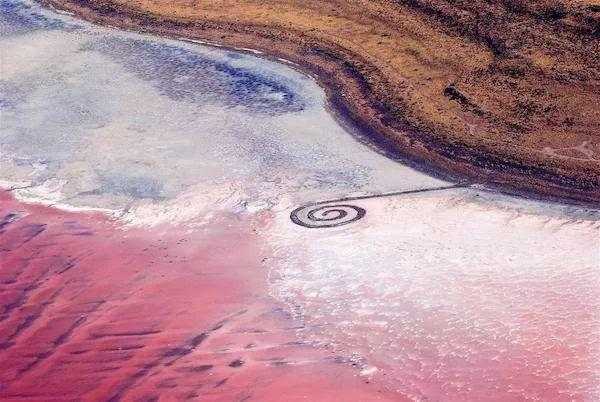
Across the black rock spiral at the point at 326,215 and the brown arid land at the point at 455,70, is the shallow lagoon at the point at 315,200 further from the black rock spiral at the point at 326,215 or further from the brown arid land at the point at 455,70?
the brown arid land at the point at 455,70

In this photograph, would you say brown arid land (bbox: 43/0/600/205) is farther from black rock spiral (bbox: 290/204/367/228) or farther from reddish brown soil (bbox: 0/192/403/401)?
reddish brown soil (bbox: 0/192/403/401)

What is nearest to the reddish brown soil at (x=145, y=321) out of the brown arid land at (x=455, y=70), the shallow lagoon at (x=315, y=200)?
the shallow lagoon at (x=315, y=200)

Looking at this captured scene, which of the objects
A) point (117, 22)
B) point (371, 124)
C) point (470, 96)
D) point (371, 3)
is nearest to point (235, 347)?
point (371, 124)

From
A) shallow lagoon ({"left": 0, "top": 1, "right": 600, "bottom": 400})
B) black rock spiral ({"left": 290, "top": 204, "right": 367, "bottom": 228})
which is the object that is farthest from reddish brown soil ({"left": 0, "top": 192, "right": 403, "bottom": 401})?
black rock spiral ({"left": 290, "top": 204, "right": 367, "bottom": 228})

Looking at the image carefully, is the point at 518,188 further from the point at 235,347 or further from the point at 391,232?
the point at 235,347

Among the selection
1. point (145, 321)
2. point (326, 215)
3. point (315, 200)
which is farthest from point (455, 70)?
point (145, 321)

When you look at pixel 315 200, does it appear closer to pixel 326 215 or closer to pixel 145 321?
pixel 326 215
